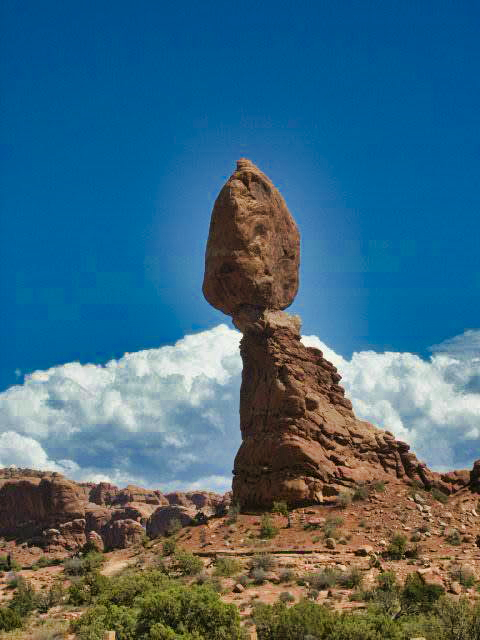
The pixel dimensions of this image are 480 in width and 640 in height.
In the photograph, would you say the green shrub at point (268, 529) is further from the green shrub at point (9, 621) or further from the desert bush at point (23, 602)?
the green shrub at point (9, 621)

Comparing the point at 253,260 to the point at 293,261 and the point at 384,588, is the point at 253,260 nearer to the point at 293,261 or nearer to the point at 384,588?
the point at 293,261

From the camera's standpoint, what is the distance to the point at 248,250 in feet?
138

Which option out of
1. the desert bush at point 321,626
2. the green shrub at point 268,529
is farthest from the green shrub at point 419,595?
the green shrub at point 268,529

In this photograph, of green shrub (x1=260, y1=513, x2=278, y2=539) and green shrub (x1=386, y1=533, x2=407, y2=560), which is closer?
green shrub (x1=386, y1=533, x2=407, y2=560)

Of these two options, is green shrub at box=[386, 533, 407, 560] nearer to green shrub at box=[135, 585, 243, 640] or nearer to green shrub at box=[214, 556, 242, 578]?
green shrub at box=[214, 556, 242, 578]

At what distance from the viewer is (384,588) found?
75.3 ft

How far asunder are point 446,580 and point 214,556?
11030 millimetres

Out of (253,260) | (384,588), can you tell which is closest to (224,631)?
(384,588)

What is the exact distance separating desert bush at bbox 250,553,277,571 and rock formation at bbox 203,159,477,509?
8289 millimetres

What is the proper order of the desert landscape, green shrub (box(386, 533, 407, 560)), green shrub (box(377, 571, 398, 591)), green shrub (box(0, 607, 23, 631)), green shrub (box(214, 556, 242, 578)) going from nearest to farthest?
the desert landscape → green shrub (box(0, 607, 23, 631)) → green shrub (box(377, 571, 398, 591)) → green shrub (box(214, 556, 242, 578)) → green shrub (box(386, 533, 407, 560))

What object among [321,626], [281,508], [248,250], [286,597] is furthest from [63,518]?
[321,626]

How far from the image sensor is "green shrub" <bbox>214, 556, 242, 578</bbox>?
2662 cm

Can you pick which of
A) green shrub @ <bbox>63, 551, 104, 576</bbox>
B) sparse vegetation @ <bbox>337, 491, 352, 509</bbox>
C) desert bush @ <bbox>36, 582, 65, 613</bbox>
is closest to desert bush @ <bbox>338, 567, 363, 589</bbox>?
sparse vegetation @ <bbox>337, 491, 352, 509</bbox>

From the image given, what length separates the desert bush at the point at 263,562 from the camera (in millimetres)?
26812
